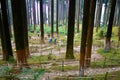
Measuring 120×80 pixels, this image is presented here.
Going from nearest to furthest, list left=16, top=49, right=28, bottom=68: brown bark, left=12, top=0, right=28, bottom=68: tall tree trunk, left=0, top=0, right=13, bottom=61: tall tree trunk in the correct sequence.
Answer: left=12, top=0, right=28, bottom=68: tall tree trunk
left=16, top=49, right=28, bottom=68: brown bark
left=0, top=0, right=13, bottom=61: tall tree trunk

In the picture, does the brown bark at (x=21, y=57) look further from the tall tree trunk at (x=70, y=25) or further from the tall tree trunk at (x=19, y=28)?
the tall tree trunk at (x=70, y=25)

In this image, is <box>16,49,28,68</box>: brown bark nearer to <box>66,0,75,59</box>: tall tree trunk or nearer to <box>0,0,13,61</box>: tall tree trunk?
<box>0,0,13,61</box>: tall tree trunk

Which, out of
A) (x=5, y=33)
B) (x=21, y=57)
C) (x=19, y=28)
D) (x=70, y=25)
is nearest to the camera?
(x=19, y=28)

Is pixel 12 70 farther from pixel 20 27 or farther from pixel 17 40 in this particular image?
pixel 20 27

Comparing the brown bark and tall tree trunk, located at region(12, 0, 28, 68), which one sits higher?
tall tree trunk, located at region(12, 0, 28, 68)

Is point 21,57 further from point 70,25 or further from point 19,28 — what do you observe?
point 70,25

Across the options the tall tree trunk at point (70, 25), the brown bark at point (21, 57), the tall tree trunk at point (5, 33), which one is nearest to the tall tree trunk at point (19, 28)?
the brown bark at point (21, 57)

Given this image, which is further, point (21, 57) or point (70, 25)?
point (70, 25)

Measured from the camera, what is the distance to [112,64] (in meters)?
17.7

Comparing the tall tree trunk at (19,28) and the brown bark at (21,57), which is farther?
the brown bark at (21,57)

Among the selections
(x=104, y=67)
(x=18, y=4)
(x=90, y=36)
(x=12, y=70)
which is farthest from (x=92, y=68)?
(x=18, y=4)

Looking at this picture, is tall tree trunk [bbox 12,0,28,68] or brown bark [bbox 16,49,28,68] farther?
brown bark [bbox 16,49,28,68]

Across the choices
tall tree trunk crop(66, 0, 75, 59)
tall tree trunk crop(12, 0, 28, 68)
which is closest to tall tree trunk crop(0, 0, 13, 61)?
tall tree trunk crop(12, 0, 28, 68)

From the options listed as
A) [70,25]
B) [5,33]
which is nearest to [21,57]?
[5,33]
